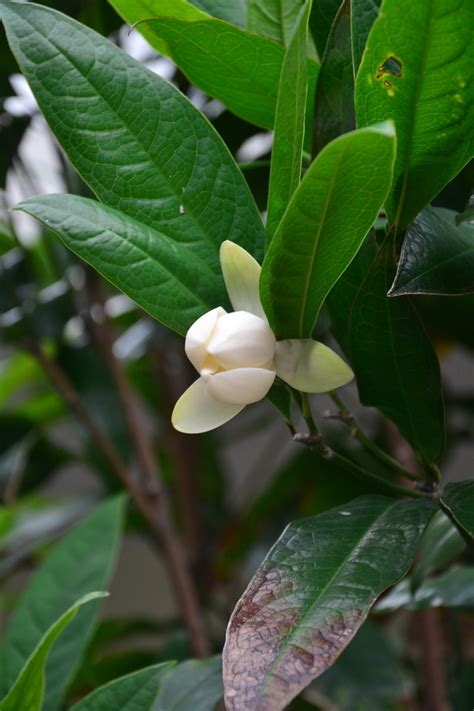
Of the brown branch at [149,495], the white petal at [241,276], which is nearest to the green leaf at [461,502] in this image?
the white petal at [241,276]

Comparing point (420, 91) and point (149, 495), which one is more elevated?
point (420, 91)

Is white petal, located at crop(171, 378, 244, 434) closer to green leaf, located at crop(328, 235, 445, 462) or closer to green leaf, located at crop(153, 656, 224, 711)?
green leaf, located at crop(328, 235, 445, 462)

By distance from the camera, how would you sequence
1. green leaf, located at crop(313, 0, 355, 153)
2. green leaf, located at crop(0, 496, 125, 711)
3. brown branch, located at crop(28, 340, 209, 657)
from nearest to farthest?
1. green leaf, located at crop(313, 0, 355, 153)
2. green leaf, located at crop(0, 496, 125, 711)
3. brown branch, located at crop(28, 340, 209, 657)

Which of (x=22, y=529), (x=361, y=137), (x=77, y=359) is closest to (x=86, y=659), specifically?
(x=22, y=529)

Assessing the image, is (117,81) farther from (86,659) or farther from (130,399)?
(86,659)

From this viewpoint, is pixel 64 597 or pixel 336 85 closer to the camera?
pixel 336 85

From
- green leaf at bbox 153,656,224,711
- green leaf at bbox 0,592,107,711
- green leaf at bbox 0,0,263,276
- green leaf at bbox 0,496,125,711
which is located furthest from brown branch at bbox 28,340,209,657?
green leaf at bbox 0,0,263,276

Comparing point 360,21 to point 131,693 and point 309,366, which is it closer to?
point 309,366

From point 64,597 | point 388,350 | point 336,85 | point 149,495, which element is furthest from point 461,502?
point 149,495
